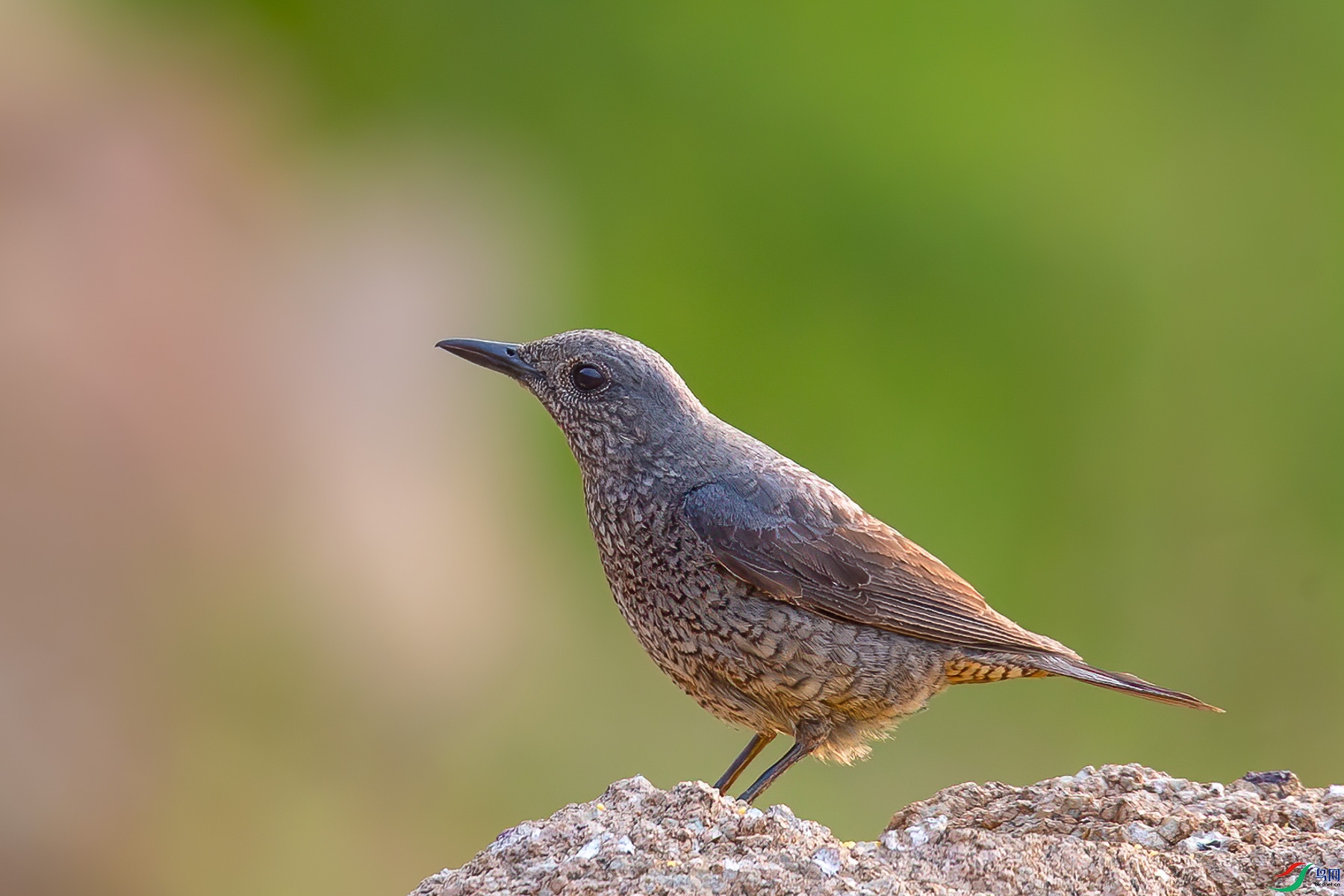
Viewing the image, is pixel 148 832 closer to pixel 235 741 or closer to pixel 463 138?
pixel 235 741

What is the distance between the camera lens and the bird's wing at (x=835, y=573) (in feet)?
16.3

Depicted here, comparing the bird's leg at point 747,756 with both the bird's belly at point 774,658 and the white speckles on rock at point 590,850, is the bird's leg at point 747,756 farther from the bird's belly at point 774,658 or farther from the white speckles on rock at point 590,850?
the white speckles on rock at point 590,850

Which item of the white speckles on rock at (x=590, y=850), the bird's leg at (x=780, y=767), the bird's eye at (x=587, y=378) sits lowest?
the white speckles on rock at (x=590, y=850)

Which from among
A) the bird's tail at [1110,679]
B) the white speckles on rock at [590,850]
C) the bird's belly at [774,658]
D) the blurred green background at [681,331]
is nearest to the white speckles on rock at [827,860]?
the white speckles on rock at [590,850]

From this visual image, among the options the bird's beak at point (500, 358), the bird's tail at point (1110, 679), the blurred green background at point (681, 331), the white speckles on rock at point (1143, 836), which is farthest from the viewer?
the blurred green background at point (681, 331)

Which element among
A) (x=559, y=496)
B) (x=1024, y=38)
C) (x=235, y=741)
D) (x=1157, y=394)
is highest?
(x=1024, y=38)

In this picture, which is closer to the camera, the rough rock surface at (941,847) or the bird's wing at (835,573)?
the rough rock surface at (941,847)

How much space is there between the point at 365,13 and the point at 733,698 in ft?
30.2

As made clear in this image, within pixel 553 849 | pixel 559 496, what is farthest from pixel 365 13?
pixel 553 849

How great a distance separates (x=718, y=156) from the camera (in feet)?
39.1

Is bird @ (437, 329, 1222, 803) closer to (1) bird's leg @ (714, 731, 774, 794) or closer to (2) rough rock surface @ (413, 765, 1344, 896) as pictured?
(1) bird's leg @ (714, 731, 774, 794)

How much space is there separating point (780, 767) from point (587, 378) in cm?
159

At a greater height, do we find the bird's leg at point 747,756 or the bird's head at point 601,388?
the bird's head at point 601,388

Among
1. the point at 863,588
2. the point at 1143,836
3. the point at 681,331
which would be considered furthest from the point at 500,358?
the point at 681,331
